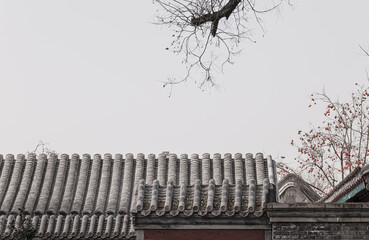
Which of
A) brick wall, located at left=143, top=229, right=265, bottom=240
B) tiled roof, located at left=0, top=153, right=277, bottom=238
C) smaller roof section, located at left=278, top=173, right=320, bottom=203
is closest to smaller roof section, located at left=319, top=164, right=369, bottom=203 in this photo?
brick wall, located at left=143, top=229, right=265, bottom=240

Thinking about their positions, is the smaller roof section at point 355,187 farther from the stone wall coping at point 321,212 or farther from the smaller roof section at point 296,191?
the smaller roof section at point 296,191

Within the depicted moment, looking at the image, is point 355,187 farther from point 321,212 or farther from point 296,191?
point 296,191

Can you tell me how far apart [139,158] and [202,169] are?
136cm

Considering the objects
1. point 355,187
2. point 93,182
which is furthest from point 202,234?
point 93,182

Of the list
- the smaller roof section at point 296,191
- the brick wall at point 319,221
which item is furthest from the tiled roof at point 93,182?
the smaller roof section at point 296,191

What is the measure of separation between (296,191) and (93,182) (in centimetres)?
681

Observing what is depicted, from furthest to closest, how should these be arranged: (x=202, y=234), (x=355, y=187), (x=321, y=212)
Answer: (x=202, y=234) → (x=355, y=187) → (x=321, y=212)

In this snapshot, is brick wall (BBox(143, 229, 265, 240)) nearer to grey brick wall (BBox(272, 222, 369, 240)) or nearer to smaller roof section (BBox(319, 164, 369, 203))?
grey brick wall (BBox(272, 222, 369, 240))

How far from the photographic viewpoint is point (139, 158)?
12.1m

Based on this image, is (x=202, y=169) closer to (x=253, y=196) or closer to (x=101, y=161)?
(x=101, y=161)

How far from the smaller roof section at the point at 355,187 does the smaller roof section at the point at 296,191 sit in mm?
7880

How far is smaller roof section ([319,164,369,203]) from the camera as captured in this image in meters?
6.37

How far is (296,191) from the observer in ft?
53.3

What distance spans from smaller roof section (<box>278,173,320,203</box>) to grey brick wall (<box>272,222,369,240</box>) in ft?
30.7
